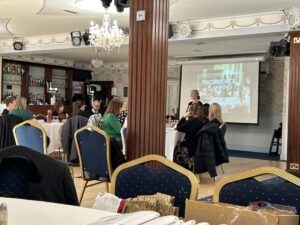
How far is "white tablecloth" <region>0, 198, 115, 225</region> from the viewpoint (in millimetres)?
1218

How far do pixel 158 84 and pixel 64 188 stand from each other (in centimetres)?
182

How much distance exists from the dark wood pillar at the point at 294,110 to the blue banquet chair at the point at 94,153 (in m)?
3.75

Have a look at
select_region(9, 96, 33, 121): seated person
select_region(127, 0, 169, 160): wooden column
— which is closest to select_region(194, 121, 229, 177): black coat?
select_region(9, 96, 33, 121): seated person

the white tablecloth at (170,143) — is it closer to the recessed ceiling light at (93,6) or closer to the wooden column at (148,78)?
the recessed ceiling light at (93,6)

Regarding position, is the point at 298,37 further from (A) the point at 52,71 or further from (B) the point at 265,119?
(A) the point at 52,71

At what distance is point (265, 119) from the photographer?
37.3ft

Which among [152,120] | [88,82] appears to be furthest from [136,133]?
[88,82]

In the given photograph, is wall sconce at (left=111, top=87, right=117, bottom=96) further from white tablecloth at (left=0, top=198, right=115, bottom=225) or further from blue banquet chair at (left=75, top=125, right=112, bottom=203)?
white tablecloth at (left=0, top=198, right=115, bottom=225)

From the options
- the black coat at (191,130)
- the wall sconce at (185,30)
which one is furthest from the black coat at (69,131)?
the wall sconce at (185,30)

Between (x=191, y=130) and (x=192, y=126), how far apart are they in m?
0.07

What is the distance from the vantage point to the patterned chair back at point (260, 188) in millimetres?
1740

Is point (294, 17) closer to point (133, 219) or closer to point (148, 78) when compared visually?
point (148, 78)

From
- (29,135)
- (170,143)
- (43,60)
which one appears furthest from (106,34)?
(43,60)

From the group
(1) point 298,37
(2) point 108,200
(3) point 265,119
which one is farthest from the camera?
(3) point 265,119
